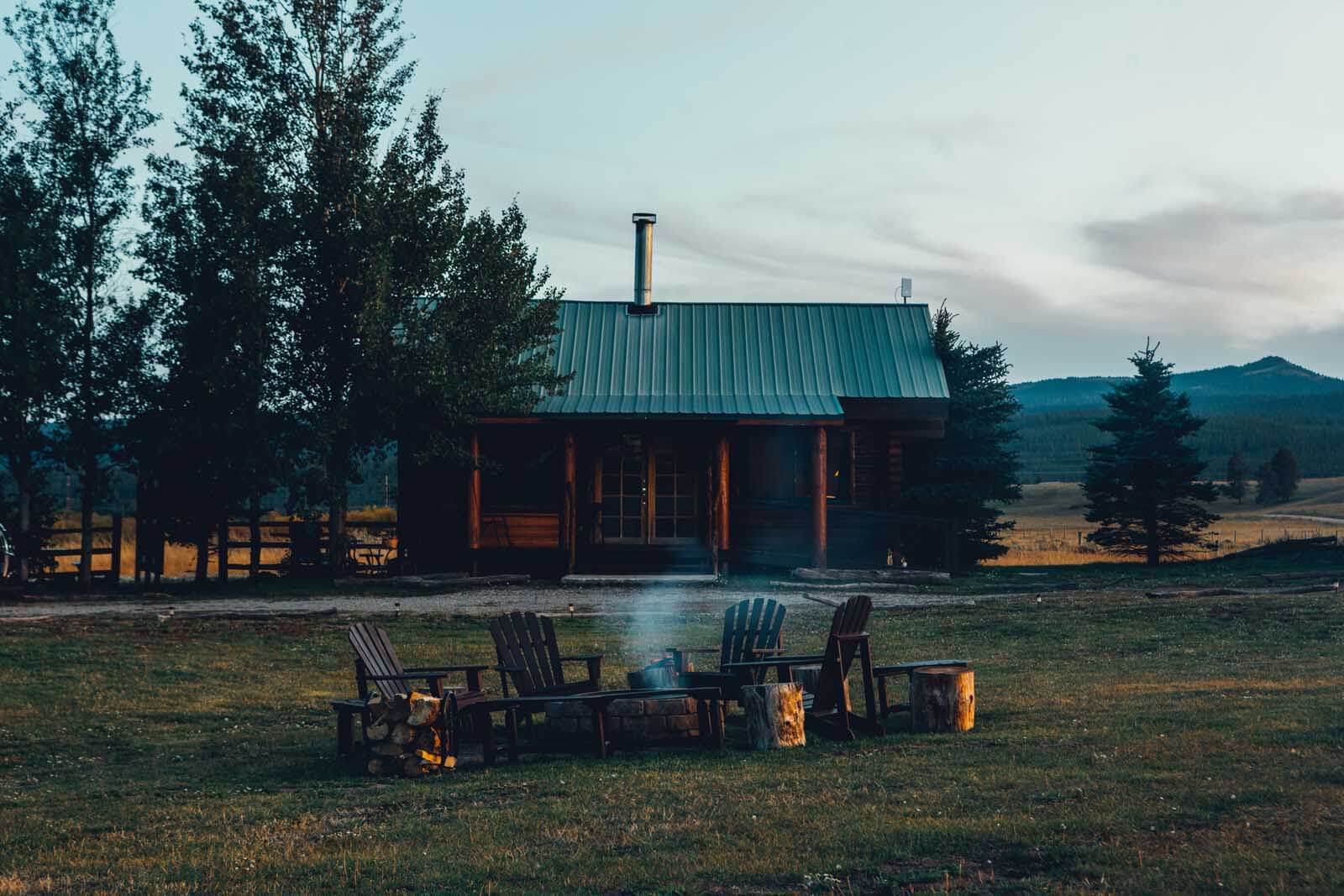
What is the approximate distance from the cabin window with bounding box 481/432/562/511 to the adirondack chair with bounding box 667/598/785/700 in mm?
14065

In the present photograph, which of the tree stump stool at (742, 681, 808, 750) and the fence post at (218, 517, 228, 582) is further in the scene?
the fence post at (218, 517, 228, 582)

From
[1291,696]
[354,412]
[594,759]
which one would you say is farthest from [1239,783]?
[354,412]

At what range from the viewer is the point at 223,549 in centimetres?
2492

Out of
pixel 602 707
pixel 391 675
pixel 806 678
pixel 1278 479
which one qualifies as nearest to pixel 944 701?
pixel 806 678

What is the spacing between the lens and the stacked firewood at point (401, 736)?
916 centimetres

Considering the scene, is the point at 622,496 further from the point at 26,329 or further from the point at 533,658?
the point at 533,658

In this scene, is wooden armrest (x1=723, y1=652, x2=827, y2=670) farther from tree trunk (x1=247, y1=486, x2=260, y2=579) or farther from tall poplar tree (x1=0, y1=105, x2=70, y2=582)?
tall poplar tree (x1=0, y1=105, x2=70, y2=582)

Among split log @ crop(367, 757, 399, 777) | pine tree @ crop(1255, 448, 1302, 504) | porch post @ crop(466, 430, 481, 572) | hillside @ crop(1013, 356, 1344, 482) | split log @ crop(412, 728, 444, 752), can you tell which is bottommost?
split log @ crop(367, 757, 399, 777)

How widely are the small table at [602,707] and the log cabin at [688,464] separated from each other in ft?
46.0

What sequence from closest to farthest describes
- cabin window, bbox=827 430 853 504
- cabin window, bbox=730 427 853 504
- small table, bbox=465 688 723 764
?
1. small table, bbox=465 688 723 764
2. cabin window, bbox=730 427 853 504
3. cabin window, bbox=827 430 853 504

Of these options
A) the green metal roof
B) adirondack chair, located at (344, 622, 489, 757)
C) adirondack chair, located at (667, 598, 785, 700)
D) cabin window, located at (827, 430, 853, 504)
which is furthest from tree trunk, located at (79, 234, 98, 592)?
adirondack chair, located at (667, 598, 785, 700)

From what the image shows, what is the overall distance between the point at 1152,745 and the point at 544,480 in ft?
59.5

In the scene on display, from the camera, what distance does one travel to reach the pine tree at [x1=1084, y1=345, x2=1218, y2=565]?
30.6 metres

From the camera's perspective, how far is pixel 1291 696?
10.4 m
